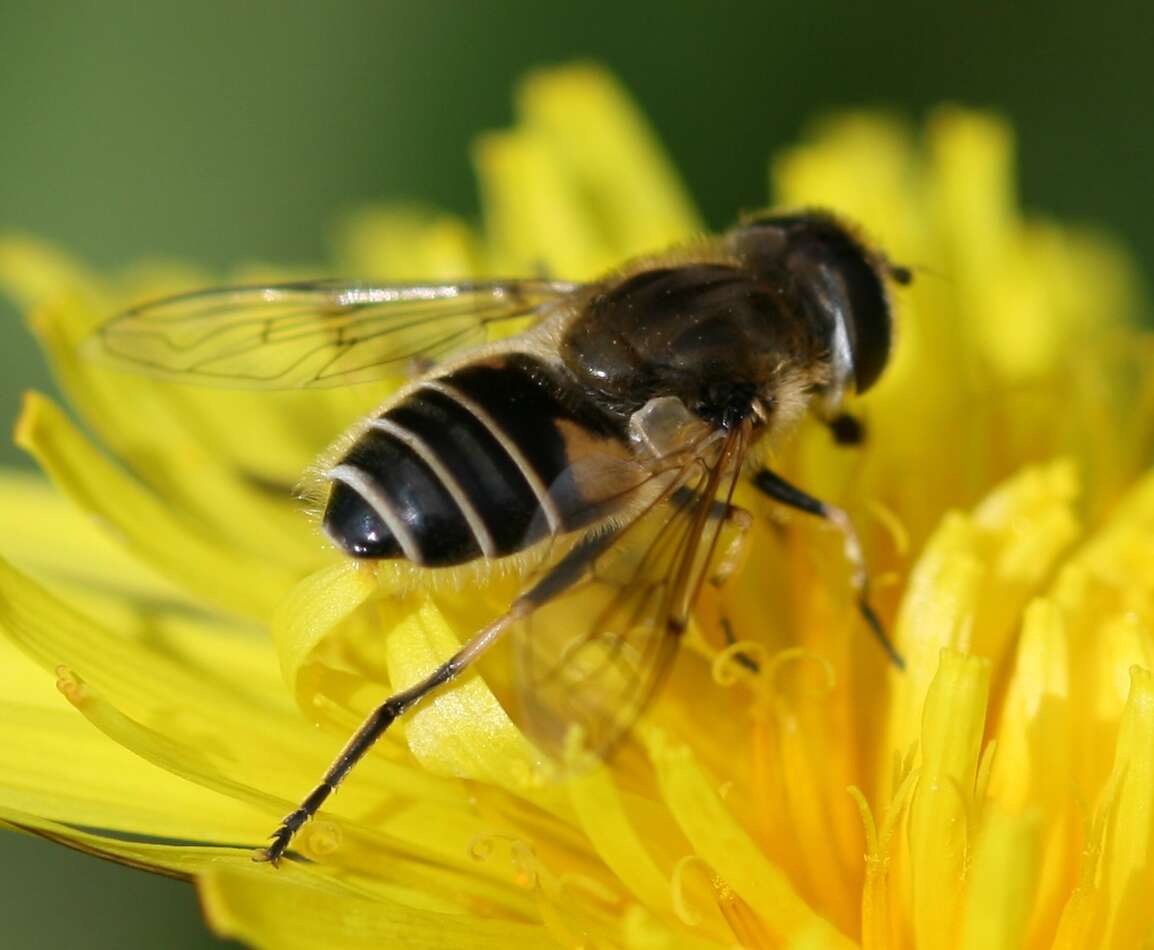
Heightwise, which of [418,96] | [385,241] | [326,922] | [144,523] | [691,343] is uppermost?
[418,96]

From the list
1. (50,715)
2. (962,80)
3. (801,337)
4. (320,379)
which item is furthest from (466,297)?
(962,80)

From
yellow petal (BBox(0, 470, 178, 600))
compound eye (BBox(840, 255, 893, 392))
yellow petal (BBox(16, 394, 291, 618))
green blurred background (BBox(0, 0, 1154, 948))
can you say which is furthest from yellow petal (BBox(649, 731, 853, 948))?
green blurred background (BBox(0, 0, 1154, 948))

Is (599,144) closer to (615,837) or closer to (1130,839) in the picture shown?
(615,837)

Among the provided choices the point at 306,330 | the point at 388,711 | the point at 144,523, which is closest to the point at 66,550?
the point at 144,523

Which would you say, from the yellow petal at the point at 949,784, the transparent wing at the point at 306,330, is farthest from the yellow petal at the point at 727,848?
the transparent wing at the point at 306,330

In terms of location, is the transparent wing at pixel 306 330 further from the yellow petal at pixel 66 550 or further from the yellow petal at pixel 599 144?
the yellow petal at pixel 599 144

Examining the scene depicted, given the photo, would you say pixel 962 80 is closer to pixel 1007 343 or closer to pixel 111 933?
pixel 1007 343

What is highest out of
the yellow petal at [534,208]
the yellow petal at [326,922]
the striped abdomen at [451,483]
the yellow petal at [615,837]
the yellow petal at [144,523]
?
the yellow petal at [534,208]
